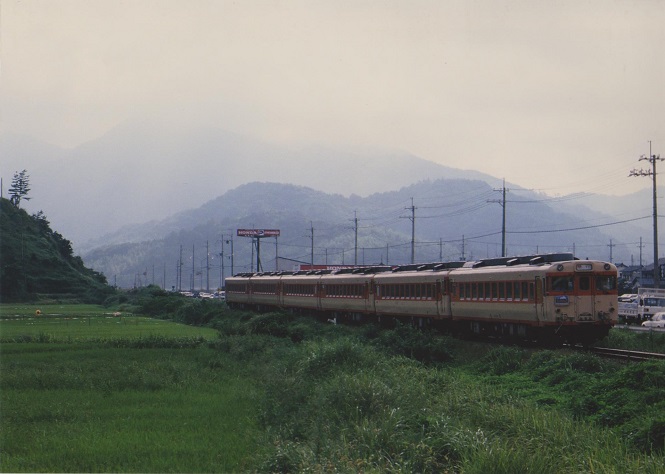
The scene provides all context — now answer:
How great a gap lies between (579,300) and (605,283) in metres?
1.52

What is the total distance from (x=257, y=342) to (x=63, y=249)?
94.7 meters

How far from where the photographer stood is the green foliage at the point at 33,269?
9338 centimetres

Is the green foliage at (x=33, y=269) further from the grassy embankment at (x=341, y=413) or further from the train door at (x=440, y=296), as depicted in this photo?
the grassy embankment at (x=341, y=413)

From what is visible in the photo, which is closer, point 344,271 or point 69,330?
point 69,330

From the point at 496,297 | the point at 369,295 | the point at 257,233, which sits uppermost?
the point at 257,233

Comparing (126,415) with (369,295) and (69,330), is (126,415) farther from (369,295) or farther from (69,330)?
(69,330)

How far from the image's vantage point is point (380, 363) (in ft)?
77.7

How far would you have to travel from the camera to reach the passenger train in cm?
2991

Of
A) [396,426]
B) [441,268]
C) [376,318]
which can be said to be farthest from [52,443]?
[376,318]

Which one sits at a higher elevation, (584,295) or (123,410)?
(584,295)

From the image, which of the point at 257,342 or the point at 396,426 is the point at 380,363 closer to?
the point at 396,426

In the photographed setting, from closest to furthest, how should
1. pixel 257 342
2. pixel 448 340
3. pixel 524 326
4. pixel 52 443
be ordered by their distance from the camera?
pixel 52 443 → pixel 524 326 → pixel 448 340 → pixel 257 342

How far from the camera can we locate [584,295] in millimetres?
30031

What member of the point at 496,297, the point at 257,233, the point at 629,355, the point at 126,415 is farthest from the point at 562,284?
the point at 257,233
